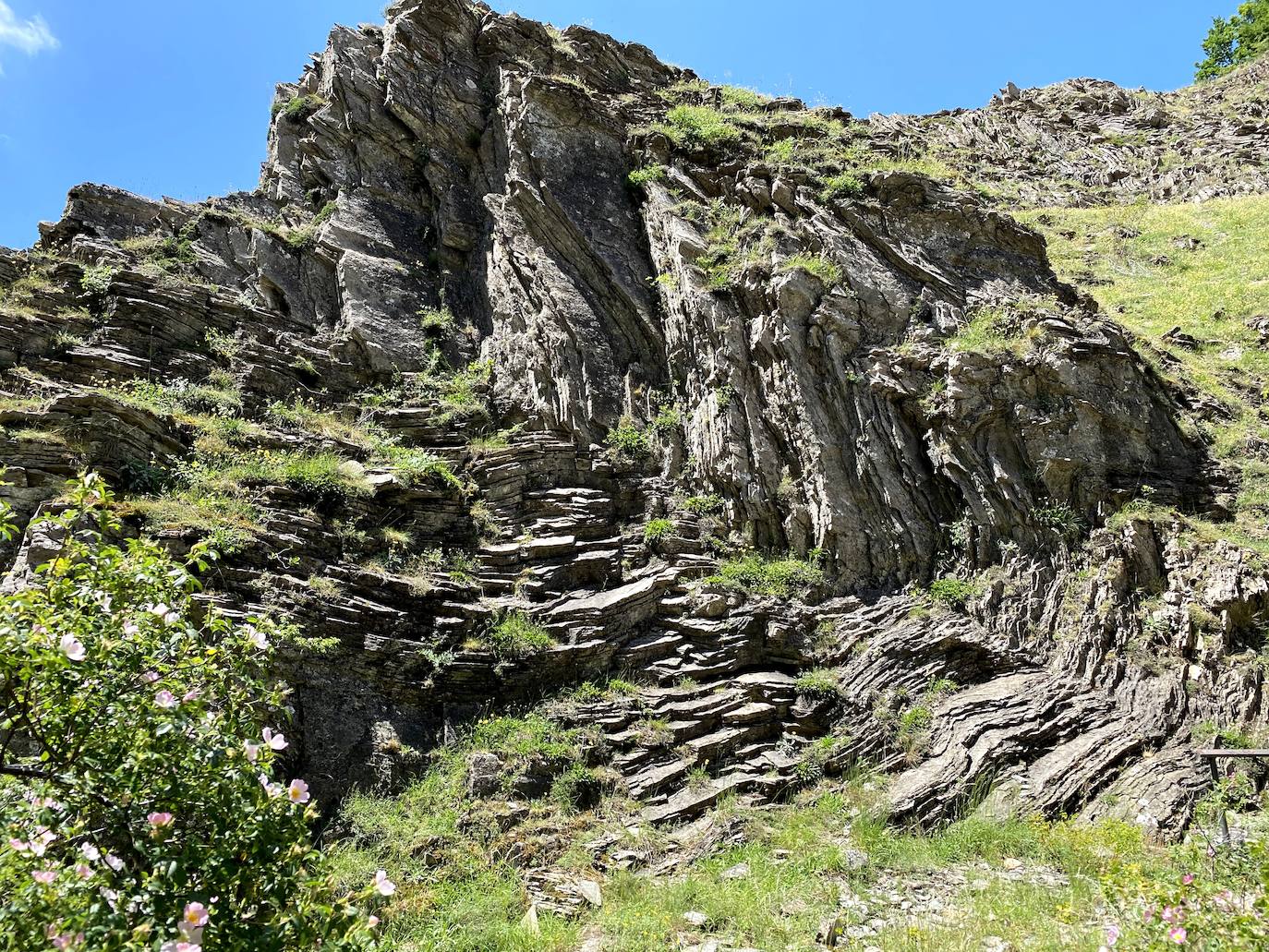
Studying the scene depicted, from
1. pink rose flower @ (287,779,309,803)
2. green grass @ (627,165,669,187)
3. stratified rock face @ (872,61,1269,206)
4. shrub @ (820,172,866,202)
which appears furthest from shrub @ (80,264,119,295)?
stratified rock face @ (872,61,1269,206)

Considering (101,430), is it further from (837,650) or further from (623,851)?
(837,650)

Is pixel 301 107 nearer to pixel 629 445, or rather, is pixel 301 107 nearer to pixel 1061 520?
pixel 629 445

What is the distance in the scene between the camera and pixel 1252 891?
5.46 meters

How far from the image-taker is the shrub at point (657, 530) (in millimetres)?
13641

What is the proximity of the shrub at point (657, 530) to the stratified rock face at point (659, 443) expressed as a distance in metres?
0.09

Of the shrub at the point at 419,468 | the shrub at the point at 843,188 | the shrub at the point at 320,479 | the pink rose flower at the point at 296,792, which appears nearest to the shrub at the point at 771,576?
the shrub at the point at 419,468

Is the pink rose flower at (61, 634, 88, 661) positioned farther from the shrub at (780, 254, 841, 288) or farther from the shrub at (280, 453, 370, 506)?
the shrub at (780, 254, 841, 288)

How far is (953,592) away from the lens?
12227 millimetres

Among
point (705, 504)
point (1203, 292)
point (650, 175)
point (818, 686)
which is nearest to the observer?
point (818, 686)

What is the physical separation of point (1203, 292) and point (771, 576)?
16.3 meters

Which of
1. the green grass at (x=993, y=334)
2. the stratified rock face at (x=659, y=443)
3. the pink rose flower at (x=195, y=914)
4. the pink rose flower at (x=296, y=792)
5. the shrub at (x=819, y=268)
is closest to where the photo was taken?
the pink rose flower at (x=195, y=914)

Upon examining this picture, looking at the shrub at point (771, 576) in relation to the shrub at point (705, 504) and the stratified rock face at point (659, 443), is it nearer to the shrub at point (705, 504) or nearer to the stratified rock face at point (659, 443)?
the stratified rock face at point (659, 443)

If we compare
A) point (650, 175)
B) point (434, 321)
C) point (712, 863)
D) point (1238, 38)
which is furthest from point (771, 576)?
point (1238, 38)

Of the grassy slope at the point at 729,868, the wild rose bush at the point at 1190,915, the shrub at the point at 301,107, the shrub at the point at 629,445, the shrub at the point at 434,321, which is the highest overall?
the shrub at the point at 301,107
